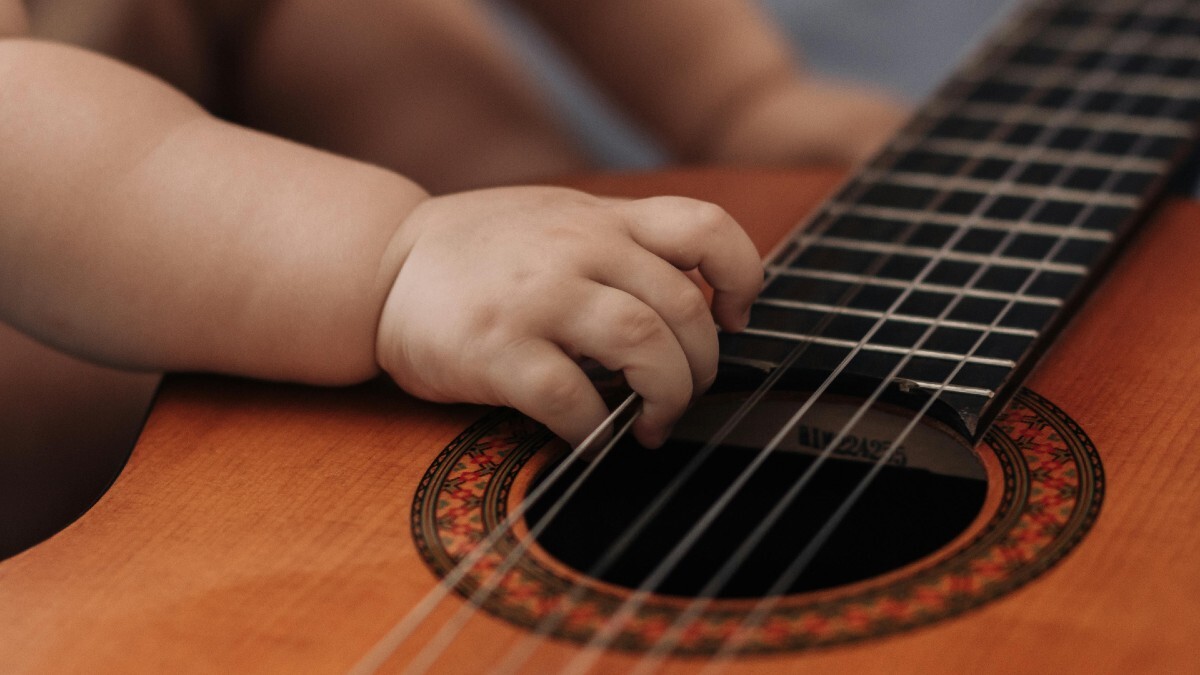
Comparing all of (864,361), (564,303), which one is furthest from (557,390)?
(864,361)

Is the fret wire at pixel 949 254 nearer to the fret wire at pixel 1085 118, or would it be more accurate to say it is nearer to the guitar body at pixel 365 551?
the guitar body at pixel 365 551

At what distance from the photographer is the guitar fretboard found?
0.56 metres

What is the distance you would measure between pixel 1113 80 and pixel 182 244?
1.91 ft

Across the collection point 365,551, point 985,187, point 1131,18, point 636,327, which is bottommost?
point 365,551

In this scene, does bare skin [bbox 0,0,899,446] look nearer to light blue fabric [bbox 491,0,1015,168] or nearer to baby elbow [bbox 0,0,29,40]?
baby elbow [bbox 0,0,29,40]

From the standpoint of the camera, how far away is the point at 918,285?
0.61 meters

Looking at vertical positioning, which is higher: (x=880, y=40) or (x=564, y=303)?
(x=880, y=40)

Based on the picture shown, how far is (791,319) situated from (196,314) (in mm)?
262

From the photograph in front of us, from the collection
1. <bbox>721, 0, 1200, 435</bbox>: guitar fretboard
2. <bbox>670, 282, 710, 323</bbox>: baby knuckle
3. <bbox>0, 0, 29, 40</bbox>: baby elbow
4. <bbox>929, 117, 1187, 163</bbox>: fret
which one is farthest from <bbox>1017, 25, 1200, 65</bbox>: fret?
<bbox>0, 0, 29, 40</bbox>: baby elbow

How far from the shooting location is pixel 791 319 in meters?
0.59

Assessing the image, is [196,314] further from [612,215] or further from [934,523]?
[934,523]

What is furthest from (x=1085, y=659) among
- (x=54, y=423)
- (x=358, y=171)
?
(x=54, y=423)

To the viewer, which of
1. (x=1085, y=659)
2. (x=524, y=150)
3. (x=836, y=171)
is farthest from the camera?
(x=524, y=150)

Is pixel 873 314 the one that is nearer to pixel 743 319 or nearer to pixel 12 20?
pixel 743 319
